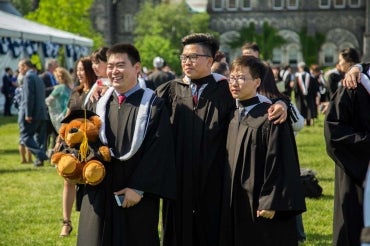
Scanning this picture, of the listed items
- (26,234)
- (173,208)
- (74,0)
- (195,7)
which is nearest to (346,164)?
(173,208)

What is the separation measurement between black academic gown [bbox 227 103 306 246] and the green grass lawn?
7.22 ft

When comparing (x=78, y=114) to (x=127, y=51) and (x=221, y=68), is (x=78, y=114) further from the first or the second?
(x=221, y=68)

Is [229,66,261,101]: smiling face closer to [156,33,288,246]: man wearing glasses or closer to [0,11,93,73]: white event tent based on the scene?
[156,33,288,246]: man wearing glasses

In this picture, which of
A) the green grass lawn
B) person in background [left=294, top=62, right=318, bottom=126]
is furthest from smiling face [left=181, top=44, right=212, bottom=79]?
person in background [left=294, top=62, right=318, bottom=126]

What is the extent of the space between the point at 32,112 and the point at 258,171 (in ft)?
26.5

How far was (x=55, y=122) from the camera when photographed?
10266mm

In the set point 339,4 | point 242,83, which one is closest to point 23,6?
point 339,4

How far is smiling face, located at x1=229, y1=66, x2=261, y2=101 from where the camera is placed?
514 centimetres

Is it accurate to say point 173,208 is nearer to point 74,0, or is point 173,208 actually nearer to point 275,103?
point 275,103

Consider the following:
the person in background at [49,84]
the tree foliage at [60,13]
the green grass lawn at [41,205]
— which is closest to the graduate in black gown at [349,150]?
the green grass lawn at [41,205]

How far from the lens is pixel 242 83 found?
5137 millimetres

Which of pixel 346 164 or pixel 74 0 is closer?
pixel 346 164

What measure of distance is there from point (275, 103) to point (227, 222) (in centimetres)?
99

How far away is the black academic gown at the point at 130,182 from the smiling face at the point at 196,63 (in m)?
0.59
